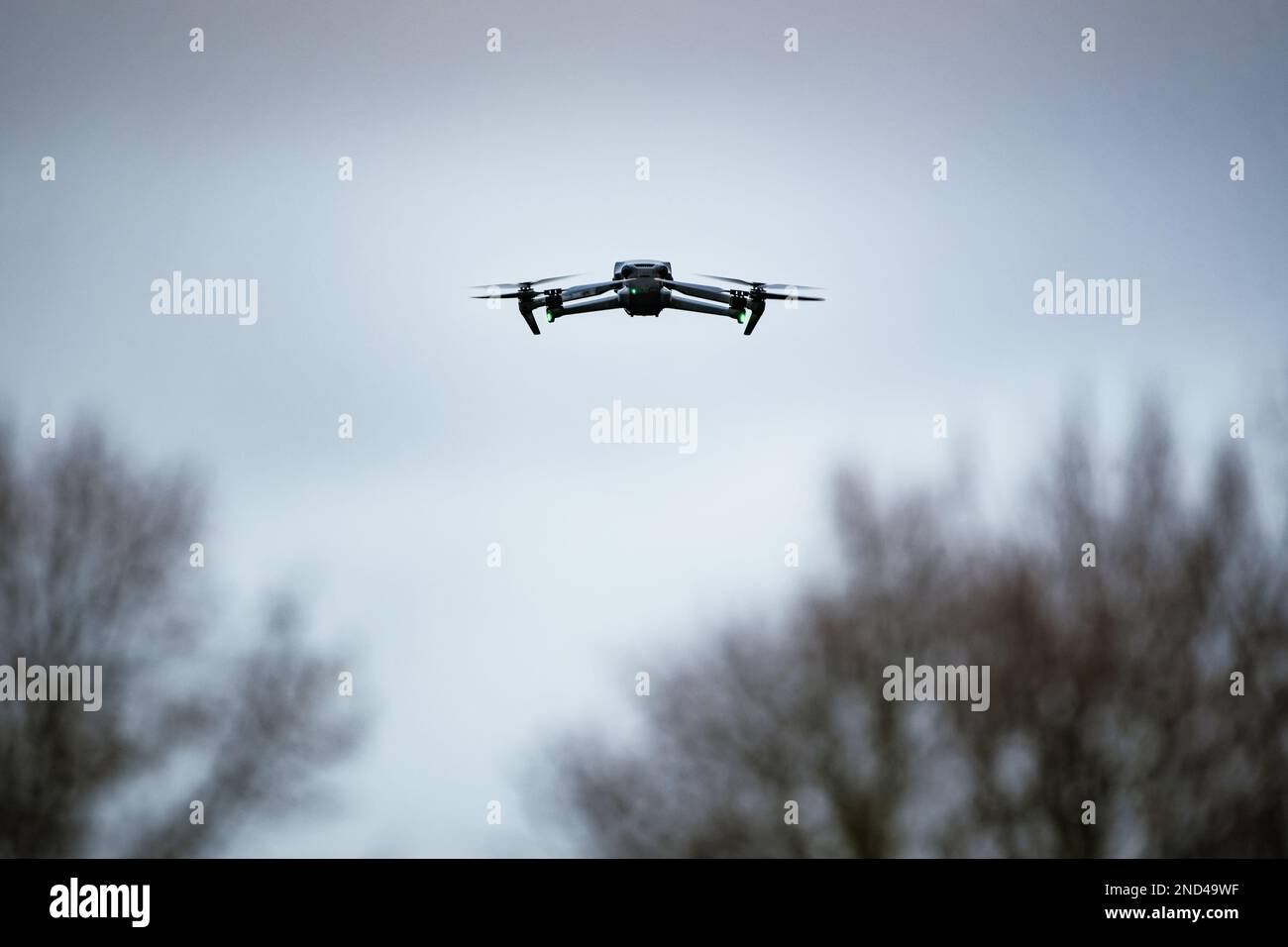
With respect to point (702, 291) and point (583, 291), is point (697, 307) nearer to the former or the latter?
point (702, 291)

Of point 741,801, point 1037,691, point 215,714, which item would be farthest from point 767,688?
point 215,714

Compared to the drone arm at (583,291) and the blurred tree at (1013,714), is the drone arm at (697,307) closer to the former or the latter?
the drone arm at (583,291)

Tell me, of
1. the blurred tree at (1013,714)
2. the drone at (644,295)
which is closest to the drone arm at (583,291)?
the drone at (644,295)

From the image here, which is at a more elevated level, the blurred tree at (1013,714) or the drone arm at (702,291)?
the drone arm at (702,291)

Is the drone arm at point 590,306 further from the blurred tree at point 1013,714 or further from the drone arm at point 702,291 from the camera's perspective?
the blurred tree at point 1013,714

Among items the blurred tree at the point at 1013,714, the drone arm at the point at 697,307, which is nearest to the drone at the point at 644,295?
the drone arm at the point at 697,307

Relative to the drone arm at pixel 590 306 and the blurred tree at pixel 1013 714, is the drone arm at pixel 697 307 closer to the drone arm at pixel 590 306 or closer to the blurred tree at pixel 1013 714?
the drone arm at pixel 590 306

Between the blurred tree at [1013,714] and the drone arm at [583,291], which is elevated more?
the drone arm at [583,291]
